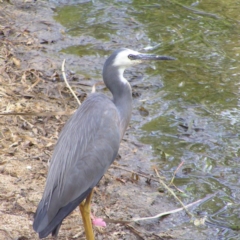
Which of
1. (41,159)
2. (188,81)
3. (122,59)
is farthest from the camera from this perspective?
(188,81)

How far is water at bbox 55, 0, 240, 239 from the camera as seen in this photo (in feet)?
17.6

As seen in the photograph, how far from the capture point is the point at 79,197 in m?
4.29

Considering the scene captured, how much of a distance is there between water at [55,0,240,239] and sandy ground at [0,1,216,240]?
0.32 m

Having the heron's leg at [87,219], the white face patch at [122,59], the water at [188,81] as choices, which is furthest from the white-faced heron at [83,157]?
the water at [188,81]

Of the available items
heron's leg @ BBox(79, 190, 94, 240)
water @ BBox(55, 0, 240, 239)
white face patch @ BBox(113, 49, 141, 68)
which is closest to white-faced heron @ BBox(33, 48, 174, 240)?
heron's leg @ BBox(79, 190, 94, 240)

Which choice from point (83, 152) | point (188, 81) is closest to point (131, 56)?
point (83, 152)

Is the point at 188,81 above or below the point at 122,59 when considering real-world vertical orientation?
below

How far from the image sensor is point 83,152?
14.3 feet

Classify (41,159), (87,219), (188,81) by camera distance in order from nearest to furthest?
1. (87,219)
2. (41,159)
3. (188,81)

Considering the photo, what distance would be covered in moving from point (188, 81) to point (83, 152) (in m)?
3.04

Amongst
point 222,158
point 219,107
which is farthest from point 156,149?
point 219,107

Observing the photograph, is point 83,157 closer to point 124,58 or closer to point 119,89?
point 119,89

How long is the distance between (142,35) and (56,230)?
15.6 feet

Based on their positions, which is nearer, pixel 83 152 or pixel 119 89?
pixel 83 152
